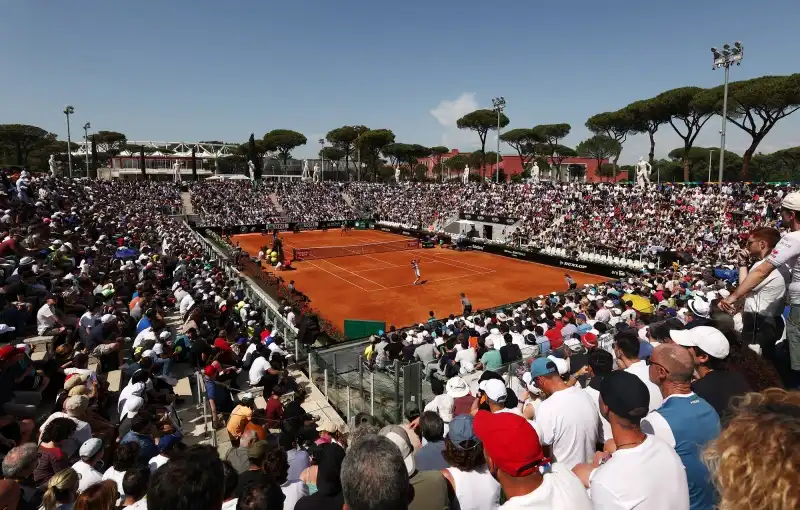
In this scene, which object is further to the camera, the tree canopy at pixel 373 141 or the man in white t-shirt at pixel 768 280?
the tree canopy at pixel 373 141

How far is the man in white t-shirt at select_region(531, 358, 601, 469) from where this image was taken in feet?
14.2

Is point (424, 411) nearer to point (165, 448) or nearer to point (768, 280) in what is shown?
point (165, 448)

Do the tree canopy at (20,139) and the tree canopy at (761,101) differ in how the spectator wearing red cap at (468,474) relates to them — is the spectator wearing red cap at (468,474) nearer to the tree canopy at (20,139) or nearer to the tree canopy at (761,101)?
the tree canopy at (761,101)

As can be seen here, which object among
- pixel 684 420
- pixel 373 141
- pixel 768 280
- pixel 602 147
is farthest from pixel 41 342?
pixel 602 147

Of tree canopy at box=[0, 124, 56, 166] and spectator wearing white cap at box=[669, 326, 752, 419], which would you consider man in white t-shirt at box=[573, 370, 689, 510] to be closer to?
spectator wearing white cap at box=[669, 326, 752, 419]

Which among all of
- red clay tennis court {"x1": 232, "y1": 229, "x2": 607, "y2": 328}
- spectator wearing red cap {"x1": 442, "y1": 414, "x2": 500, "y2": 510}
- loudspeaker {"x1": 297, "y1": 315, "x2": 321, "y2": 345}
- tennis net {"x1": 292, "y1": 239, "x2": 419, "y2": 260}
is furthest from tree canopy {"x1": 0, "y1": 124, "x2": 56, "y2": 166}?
spectator wearing red cap {"x1": 442, "y1": 414, "x2": 500, "y2": 510}

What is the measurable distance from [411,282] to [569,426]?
28.8 metres

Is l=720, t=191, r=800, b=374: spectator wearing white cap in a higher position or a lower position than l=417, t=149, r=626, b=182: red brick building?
lower

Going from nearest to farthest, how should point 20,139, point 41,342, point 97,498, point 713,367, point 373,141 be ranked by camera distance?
point 97,498, point 713,367, point 41,342, point 20,139, point 373,141

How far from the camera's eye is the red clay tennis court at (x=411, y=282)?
2642cm

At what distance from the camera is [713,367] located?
13.1ft

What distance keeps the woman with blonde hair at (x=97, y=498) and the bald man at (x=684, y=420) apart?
4.37m

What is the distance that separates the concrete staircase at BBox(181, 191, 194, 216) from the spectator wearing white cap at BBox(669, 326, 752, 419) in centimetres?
6221

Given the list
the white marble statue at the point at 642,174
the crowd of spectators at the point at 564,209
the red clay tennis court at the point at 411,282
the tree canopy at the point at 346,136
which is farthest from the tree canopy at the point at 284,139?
the white marble statue at the point at 642,174
